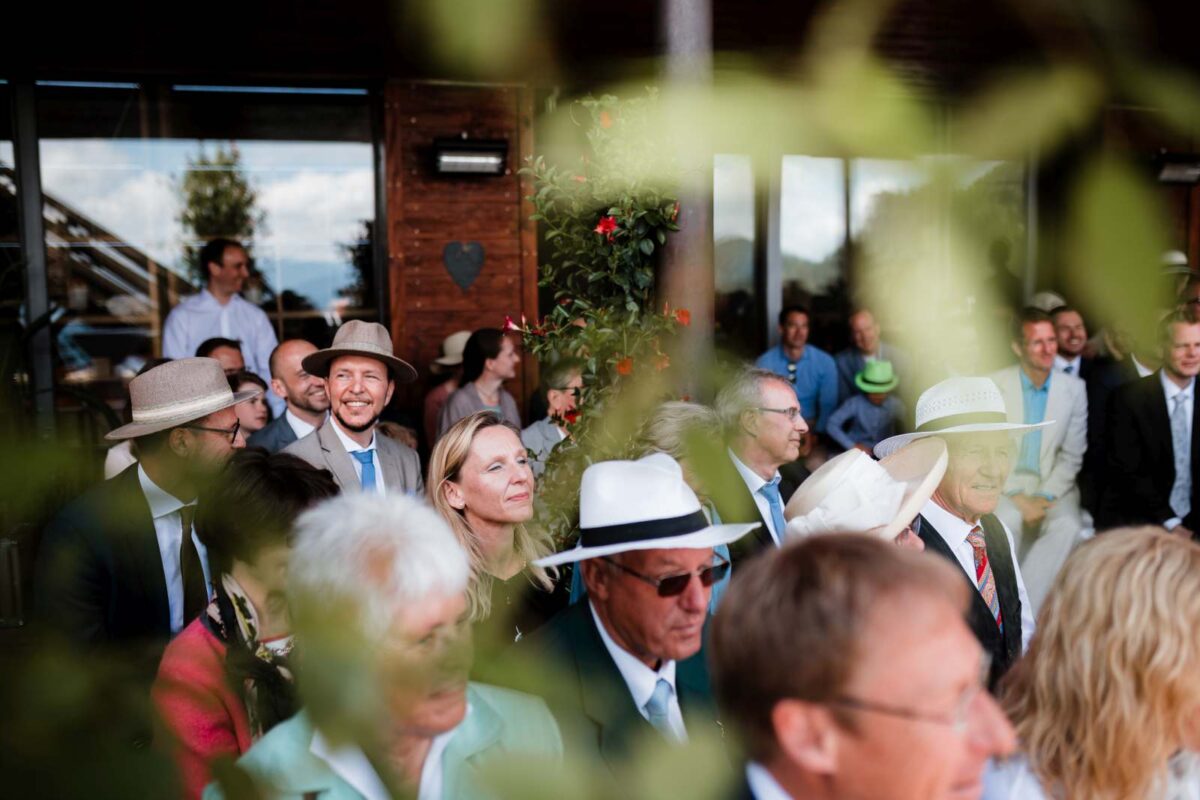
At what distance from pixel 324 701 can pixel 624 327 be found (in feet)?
8.87

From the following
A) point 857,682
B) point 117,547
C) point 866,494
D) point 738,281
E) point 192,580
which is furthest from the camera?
point 738,281

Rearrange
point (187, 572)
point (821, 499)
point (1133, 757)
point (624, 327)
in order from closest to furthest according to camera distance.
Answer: point (1133, 757) → point (187, 572) → point (821, 499) → point (624, 327)

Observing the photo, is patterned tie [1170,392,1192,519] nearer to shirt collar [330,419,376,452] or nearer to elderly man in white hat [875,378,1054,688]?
elderly man in white hat [875,378,1054,688]

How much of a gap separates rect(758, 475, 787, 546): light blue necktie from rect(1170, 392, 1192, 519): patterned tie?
7.22ft

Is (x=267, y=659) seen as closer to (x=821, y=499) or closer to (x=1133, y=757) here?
(x=1133, y=757)

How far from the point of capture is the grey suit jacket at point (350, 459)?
366cm

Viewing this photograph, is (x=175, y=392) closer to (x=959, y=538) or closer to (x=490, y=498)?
(x=490, y=498)

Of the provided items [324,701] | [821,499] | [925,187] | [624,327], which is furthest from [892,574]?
[624,327]

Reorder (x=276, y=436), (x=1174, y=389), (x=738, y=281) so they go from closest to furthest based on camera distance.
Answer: (x=276, y=436), (x=1174, y=389), (x=738, y=281)

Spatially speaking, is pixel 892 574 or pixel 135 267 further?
pixel 135 267

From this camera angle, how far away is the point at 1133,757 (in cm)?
166

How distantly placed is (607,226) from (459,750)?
2.42 m

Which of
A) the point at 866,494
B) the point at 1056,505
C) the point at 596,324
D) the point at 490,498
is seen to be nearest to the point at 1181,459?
the point at 1056,505

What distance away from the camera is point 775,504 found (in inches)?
142
